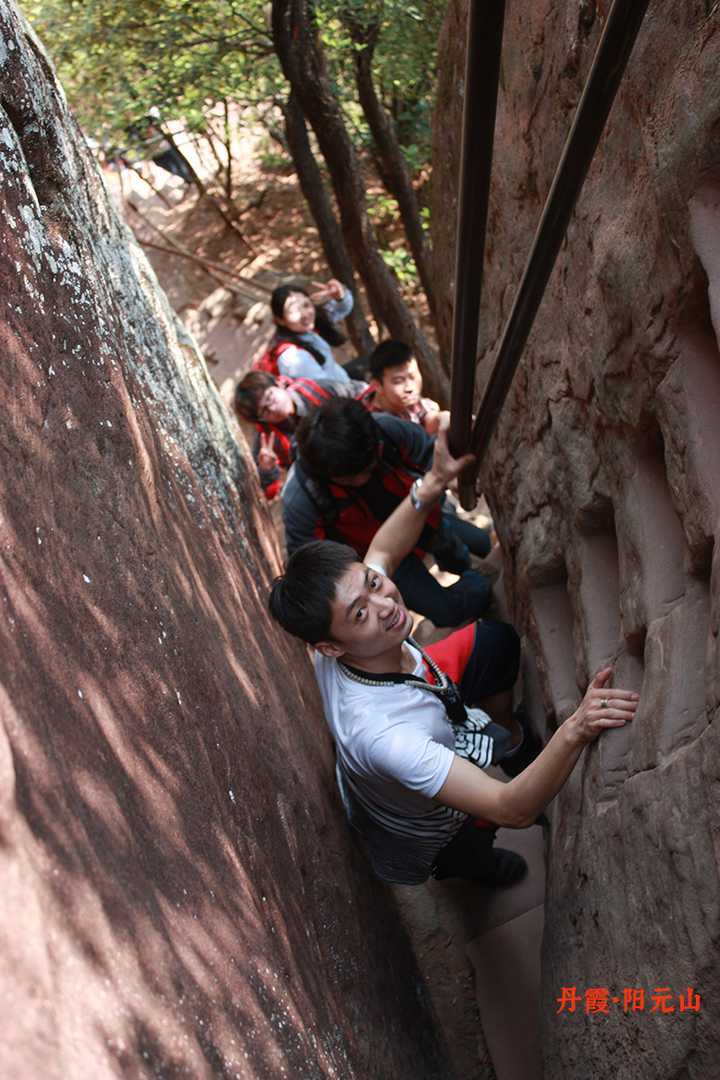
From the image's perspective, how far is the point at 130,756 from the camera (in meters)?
1.88

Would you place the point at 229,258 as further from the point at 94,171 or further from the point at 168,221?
the point at 94,171

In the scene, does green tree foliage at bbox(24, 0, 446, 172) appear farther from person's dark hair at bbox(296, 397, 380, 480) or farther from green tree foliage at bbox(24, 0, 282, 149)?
person's dark hair at bbox(296, 397, 380, 480)

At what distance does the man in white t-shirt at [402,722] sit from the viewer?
260cm

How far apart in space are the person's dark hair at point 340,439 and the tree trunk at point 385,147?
141 inches

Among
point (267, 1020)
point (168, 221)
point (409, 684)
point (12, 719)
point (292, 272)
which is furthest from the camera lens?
point (168, 221)

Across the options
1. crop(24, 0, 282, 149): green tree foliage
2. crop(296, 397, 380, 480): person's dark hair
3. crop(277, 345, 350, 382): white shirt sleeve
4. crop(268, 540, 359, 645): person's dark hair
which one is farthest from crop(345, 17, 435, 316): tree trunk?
crop(268, 540, 359, 645): person's dark hair

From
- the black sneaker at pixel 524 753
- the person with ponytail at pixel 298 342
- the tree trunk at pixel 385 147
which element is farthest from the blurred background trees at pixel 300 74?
the black sneaker at pixel 524 753

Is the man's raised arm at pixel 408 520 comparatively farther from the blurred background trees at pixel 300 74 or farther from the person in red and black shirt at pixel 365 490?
the blurred background trees at pixel 300 74

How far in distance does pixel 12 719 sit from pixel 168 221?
13.4 m

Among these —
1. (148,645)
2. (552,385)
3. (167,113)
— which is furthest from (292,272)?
(148,645)

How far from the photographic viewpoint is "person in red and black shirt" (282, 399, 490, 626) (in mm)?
3953

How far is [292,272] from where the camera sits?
12.4m

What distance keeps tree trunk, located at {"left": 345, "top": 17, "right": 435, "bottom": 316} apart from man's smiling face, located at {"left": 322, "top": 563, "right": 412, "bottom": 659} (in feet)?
15.6

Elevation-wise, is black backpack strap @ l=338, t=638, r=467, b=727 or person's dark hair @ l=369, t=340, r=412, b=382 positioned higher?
person's dark hair @ l=369, t=340, r=412, b=382
